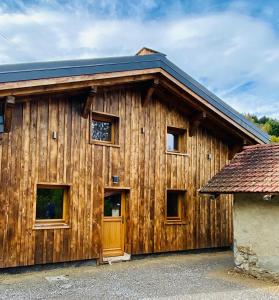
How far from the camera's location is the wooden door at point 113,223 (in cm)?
1122

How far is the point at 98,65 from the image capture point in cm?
987

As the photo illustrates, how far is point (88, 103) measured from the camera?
34.5 ft

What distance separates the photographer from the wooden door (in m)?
11.2

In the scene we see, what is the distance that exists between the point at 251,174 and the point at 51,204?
5.22m

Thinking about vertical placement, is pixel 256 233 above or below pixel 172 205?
below

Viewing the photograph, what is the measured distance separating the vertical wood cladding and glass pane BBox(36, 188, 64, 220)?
0.31 meters

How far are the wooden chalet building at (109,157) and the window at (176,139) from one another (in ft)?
0.11

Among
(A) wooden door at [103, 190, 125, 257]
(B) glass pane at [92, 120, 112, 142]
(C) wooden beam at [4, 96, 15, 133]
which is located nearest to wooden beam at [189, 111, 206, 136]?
(B) glass pane at [92, 120, 112, 142]

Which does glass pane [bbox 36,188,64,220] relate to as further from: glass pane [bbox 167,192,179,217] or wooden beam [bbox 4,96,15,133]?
glass pane [bbox 167,192,179,217]

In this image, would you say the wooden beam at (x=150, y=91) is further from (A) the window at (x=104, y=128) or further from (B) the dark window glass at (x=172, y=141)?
(B) the dark window glass at (x=172, y=141)

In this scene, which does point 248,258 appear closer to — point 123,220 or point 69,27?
point 123,220

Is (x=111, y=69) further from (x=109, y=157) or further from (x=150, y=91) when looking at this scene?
(x=109, y=157)

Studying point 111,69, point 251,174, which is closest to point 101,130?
point 111,69

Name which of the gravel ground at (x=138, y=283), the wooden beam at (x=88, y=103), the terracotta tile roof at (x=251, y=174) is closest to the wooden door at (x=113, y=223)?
the gravel ground at (x=138, y=283)
